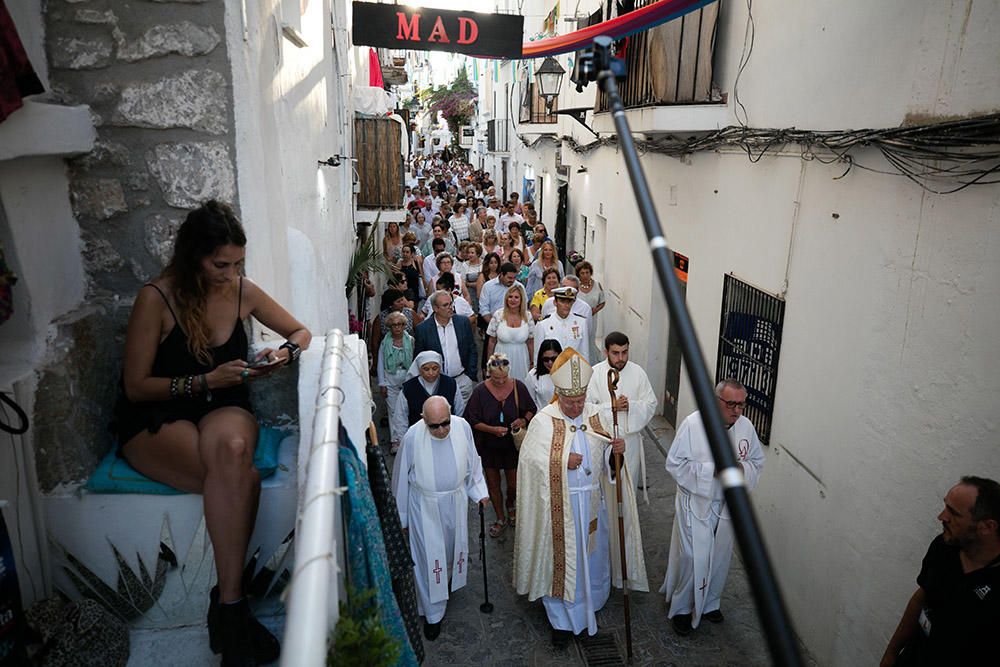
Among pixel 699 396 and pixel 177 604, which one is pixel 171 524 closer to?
pixel 177 604

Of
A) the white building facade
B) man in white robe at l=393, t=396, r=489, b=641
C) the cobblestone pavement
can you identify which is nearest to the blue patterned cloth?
the white building facade

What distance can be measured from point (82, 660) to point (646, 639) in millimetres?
4242

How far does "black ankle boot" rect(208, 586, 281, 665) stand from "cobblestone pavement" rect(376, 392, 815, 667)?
3.10 m

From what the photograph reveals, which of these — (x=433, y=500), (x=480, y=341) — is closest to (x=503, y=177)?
(x=480, y=341)

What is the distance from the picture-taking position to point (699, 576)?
207 inches

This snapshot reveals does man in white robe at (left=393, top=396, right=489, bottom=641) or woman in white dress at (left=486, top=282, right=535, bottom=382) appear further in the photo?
woman in white dress at (left=486, top=282, right=535, bottom=382)

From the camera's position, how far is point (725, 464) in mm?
1024

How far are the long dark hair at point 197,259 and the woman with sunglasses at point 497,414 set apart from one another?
386 cm

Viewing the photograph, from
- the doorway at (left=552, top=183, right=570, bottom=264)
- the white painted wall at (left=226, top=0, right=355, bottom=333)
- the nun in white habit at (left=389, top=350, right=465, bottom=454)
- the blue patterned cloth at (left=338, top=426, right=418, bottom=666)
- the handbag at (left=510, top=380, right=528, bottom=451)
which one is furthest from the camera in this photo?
the doorway at (left=552, top=183, right=570, bottom=264)

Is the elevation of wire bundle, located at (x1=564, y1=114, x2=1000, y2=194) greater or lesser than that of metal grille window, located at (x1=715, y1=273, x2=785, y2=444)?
greater

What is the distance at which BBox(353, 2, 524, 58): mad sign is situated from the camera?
744cm

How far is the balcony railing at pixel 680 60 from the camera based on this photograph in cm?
719

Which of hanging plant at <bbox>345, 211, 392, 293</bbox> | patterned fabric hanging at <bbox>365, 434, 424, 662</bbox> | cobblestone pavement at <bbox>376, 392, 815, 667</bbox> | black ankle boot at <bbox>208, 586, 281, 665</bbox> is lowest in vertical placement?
cobblestone pavement at <bbox>376, 392, 815, 667</bbox>

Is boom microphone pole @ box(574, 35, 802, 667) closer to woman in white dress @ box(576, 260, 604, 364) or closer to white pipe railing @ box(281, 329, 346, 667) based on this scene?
white pipe railing @ box(281, 329, 346, 667)
